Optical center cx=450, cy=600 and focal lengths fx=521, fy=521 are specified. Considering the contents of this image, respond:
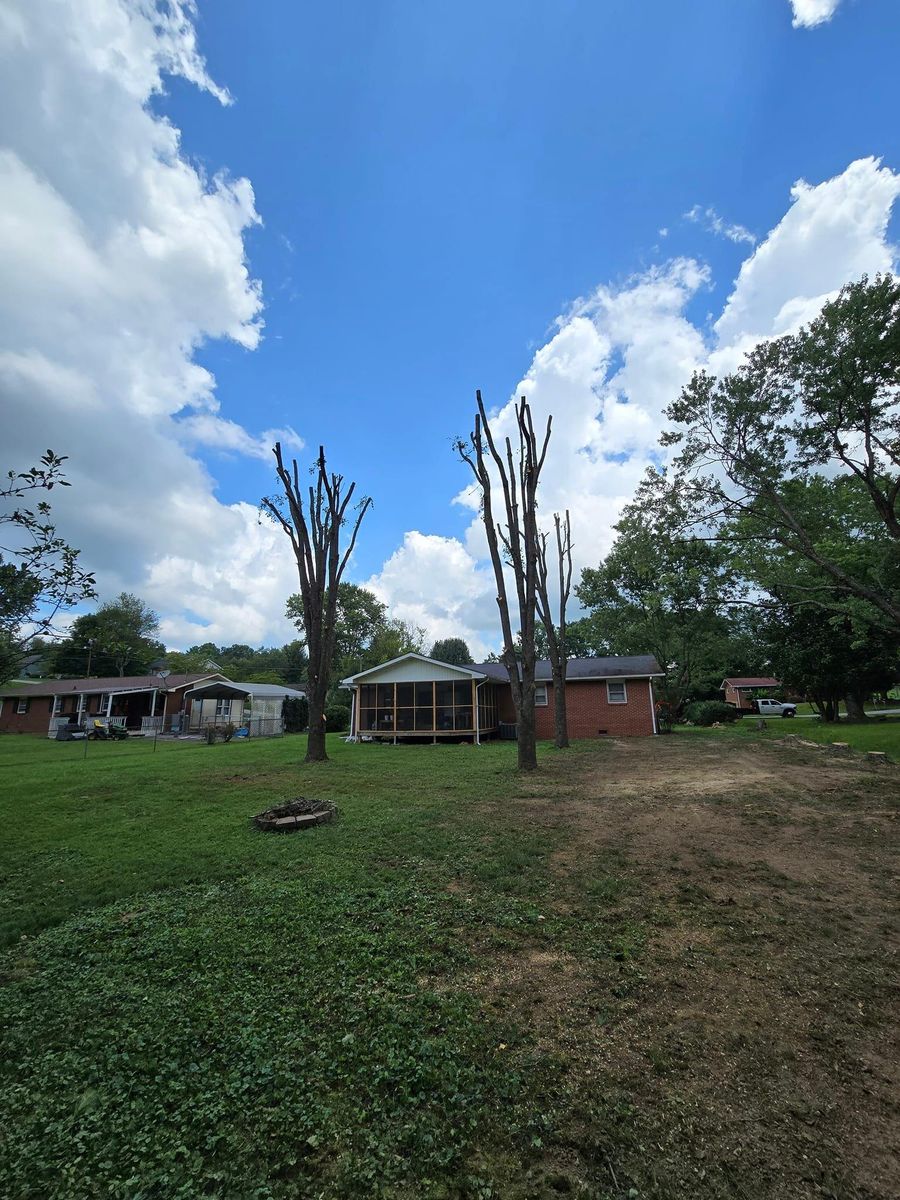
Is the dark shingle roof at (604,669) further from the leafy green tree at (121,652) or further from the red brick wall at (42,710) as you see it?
the leafy green tree at (121,652)

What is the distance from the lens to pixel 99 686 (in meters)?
31.4

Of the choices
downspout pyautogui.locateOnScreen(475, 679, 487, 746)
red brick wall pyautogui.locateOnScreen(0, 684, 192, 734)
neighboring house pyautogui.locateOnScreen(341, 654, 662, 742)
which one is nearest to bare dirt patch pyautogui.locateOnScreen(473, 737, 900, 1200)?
downspout pyautogui.locateOnScreen(475, 679, 487, 746)

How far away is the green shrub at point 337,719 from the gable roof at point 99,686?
9.16 m

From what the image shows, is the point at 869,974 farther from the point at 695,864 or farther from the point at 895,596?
the point at 895,596

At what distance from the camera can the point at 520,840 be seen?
236 inches

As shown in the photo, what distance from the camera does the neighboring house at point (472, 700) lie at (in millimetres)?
20625

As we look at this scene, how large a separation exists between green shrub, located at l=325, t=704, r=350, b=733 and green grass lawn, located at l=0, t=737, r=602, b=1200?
23.1 metres

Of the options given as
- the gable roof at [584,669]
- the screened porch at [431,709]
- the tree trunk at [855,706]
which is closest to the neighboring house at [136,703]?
the screened porch at [431,709]

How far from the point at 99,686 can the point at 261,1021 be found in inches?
1388

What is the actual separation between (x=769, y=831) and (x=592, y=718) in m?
15.9

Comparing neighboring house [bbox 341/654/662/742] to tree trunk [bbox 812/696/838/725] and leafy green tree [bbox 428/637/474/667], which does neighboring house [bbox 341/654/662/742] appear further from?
leafy green tree [bbox 428/637/474/667]

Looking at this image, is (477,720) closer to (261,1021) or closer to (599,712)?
(599,712)

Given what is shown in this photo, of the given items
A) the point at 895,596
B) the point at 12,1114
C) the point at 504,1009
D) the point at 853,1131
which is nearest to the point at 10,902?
the point at 12,1114

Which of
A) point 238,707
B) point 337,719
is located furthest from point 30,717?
point 337,719
